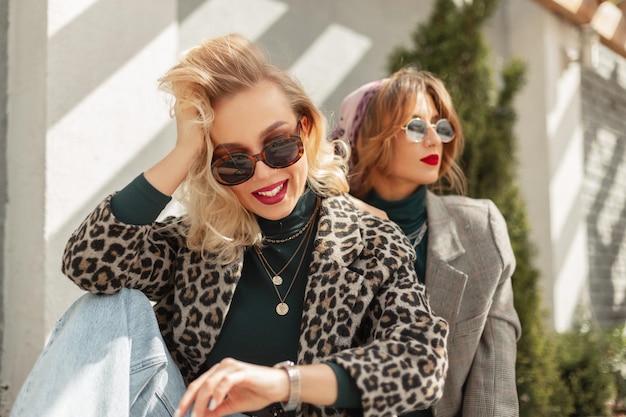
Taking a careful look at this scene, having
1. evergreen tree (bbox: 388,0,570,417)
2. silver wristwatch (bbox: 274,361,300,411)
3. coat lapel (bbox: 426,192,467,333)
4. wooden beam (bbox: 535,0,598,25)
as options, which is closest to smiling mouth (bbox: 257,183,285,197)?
silver wristwatch (bbox: 274,361,300,411)

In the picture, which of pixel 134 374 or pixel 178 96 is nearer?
pixel 134 374

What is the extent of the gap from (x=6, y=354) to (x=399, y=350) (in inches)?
75.2

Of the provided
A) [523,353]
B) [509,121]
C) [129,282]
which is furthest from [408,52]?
[129,282]

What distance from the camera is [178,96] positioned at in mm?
1992

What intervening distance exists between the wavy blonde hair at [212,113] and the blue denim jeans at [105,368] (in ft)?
0.92

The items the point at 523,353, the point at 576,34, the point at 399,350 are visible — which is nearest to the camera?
the point at 399,350

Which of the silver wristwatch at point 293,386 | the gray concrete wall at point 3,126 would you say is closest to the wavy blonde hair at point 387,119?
the silver wristwatch at point 293,386

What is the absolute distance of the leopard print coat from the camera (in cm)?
181

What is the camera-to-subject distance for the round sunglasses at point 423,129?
263 centimetres

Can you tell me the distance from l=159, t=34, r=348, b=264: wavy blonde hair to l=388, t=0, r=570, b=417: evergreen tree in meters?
1.90

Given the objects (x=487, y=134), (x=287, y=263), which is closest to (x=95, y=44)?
(x=287, y=263)

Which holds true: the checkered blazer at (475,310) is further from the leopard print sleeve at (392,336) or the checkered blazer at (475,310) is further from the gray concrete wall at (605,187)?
the gray concrete wall at (605,187)

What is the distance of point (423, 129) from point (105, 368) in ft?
4.82

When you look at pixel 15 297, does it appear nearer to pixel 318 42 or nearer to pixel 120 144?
pixel 120 144
